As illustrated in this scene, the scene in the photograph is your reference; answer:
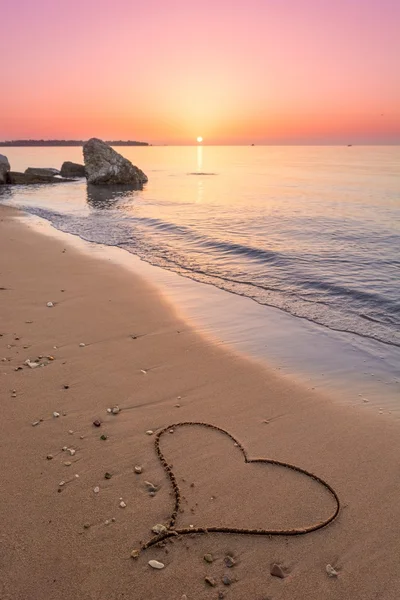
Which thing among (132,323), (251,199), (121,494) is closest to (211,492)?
(121,494)

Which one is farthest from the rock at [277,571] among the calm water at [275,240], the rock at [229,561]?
the calm water at [275,240]

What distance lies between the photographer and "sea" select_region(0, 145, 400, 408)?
23.1 ft

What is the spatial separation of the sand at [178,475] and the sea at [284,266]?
3.80ft

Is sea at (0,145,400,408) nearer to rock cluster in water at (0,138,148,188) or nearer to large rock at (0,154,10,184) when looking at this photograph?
large rock at (0,154,10,184)

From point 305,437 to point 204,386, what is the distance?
154cm

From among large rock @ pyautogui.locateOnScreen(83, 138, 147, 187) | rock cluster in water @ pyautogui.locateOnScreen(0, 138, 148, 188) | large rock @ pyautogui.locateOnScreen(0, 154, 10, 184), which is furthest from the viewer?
large rock @ pyautogui.locateOnScreen(83, 138, 147, 187)

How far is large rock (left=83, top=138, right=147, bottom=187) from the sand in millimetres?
39341

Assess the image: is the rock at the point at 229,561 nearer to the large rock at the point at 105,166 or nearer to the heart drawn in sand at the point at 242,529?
the heart drawn in sand at the point at 242,529

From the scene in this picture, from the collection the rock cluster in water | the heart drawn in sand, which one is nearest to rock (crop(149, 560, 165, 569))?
the heart drawn in sand

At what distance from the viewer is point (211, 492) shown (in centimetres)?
376

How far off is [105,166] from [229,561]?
44.4m

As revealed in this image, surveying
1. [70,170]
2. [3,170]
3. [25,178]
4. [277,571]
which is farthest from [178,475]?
[70,170]

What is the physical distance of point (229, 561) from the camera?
308 cm

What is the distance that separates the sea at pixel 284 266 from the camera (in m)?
7.05
